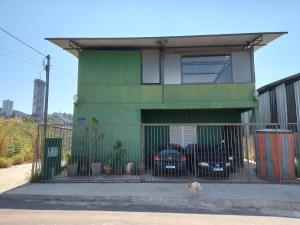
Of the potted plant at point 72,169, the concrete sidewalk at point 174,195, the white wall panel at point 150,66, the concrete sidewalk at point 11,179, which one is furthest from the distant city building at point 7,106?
the concrete sidewalk at point 174,195

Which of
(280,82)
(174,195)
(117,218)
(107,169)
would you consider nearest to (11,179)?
(107,169)

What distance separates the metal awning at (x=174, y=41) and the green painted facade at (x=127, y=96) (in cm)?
49

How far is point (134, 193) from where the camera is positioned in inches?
340

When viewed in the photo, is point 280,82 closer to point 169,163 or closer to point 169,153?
point 169,153

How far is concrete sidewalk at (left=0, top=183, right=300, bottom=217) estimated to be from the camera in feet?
25.3

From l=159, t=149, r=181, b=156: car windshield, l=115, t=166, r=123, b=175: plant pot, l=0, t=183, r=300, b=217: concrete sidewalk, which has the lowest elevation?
l=0, t=183, r=300, b=217: concrete sidewalk

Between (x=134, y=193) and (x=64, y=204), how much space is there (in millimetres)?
2096

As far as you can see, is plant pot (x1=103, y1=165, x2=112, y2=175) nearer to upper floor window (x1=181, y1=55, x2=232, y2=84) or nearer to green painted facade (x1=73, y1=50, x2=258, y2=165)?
green painted facade (x1=73, y1=50, x2=258, y2=165)

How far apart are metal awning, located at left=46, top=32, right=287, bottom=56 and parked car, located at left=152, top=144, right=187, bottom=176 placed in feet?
16.8

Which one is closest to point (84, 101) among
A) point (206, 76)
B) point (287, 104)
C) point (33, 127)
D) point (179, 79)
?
point (179, 79)

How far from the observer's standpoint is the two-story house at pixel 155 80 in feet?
43.0

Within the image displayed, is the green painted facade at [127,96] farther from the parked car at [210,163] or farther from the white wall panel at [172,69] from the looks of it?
the parked car at [210,163]

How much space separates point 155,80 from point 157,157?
4.21m

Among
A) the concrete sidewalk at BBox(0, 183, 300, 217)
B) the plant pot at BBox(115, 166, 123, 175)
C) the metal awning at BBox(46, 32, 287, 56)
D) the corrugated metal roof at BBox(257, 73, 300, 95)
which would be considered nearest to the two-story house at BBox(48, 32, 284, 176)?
the metal awning at BBox(46, 32, 287, 56)
